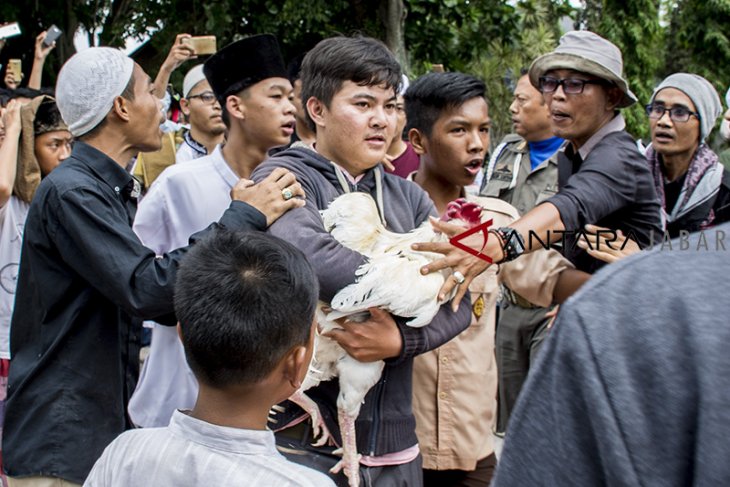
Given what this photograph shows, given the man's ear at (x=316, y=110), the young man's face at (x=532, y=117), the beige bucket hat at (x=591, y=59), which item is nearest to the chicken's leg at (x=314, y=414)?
the man's ear at (x=316, y=110)

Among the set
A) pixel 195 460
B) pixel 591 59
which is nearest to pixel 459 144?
pixel 591 59

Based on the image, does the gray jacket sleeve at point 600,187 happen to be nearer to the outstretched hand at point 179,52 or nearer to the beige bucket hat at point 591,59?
the beige bucket hat at point 591,59

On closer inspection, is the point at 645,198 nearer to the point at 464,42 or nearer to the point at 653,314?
the point at 653,314

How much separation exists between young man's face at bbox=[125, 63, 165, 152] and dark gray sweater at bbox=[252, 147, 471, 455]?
0.62 meters

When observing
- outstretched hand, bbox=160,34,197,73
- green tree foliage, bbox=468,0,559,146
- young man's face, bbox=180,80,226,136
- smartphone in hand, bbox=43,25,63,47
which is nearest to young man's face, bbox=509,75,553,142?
young man's face, bbox=180,80,226,136

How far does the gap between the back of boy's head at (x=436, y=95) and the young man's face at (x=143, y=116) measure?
1.17m

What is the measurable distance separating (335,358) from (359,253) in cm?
33

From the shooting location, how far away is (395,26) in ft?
35.3

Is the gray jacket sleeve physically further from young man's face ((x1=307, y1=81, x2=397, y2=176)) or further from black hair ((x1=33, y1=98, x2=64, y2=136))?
black hair ((x1=33, y1=98, x2=64, y2=136))

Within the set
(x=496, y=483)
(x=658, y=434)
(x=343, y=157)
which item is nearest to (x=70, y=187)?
(x=343, y=157)

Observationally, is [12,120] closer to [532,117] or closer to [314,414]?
[314,414]

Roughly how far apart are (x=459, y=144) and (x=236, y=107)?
102 centimetres

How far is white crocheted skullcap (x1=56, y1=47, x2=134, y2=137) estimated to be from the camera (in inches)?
112

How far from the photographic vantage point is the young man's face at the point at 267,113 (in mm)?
3484
